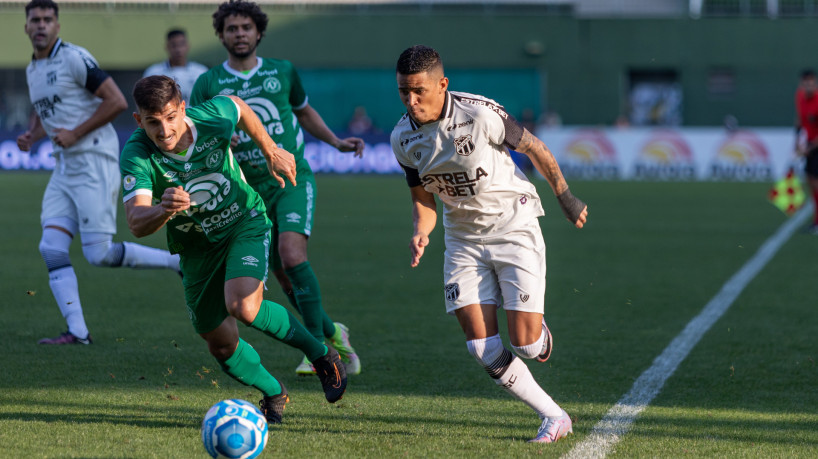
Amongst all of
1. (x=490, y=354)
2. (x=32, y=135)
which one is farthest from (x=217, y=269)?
(x=32, y=135)

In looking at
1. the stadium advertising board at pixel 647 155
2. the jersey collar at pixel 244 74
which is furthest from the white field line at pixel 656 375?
the stadium advertising board at pixel 647 155

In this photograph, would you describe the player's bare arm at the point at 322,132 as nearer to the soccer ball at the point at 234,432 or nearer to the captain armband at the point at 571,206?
the captain armband at the point at 571,206

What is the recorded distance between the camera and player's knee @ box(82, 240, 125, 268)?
22.3ft

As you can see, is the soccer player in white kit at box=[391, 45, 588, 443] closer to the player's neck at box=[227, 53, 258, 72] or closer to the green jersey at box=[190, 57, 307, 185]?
the green jersey at box=[190, 57, 307, 185]

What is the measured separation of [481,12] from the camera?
34.4 metres

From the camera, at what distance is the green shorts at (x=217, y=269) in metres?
4.84

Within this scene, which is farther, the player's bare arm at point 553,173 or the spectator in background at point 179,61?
the spectator in background at point 179,61

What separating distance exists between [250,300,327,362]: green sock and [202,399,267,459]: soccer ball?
576 mm

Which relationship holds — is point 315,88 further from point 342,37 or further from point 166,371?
point 166,371

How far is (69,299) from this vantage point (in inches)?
266

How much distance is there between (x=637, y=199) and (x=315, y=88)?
17106 millimetres

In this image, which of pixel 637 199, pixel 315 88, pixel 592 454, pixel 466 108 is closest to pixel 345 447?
pixel 592 454

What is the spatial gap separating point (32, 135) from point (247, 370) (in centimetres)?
316

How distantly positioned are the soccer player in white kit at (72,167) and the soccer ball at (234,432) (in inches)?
108
